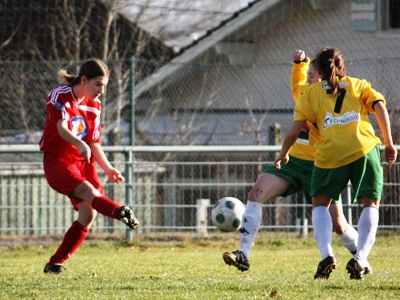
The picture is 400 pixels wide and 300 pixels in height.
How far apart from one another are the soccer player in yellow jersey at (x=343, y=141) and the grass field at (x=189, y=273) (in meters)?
0.38

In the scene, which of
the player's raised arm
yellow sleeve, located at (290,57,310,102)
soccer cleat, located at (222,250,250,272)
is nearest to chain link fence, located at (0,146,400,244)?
yellow sleeve, located at (290,57,310,102)

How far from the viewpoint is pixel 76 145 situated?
5816 mm

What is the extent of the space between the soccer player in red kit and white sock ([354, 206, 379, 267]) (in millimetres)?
1807

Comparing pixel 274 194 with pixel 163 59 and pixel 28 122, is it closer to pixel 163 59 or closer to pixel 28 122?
pixel 28 122

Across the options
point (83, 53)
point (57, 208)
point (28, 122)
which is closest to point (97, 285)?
point (57, 208)

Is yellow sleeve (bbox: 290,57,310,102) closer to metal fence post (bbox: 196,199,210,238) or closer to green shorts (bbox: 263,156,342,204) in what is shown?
green shorts (bbox: 263,156,342,204)

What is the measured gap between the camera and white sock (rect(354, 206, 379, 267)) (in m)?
5.23

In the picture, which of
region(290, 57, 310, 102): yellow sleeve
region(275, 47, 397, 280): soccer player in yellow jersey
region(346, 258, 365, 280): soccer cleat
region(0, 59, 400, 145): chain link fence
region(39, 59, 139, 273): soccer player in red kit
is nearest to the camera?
region(346, 258, 365, 280): soccer cleat

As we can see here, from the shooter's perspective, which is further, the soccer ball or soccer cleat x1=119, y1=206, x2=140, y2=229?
the soccer ball

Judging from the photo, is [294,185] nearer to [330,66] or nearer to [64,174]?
[330,66]

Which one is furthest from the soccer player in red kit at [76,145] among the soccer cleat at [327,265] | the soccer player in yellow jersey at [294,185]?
the soccer cleat at [327,265]

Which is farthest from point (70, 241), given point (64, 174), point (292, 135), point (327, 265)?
point (327, 265)

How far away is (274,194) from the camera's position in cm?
617

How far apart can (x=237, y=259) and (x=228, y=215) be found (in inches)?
66.7
